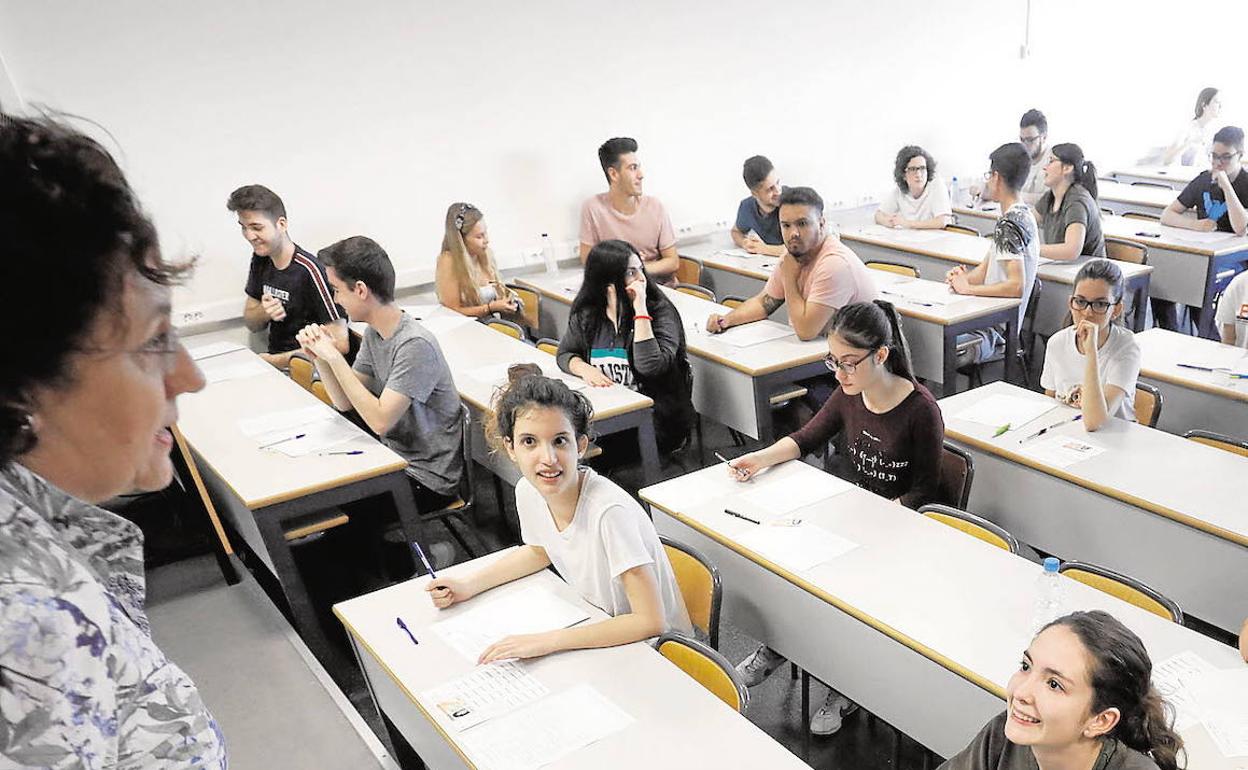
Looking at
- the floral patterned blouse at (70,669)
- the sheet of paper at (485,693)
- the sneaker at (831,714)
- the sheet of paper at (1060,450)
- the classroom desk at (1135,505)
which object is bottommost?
the sneaker at (831,714)

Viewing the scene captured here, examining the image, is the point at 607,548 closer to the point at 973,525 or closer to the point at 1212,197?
the point at 973,525

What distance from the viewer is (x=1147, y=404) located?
3.23 meters

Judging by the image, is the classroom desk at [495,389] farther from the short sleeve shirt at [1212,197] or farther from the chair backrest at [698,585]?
the short sleeve shirt at [1212,197]

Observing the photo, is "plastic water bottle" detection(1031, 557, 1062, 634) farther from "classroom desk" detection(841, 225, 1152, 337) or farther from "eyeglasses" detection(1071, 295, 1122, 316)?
"classroom desk" detection(841, 225, 1152, 337)

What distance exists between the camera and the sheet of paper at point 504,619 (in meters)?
2.13

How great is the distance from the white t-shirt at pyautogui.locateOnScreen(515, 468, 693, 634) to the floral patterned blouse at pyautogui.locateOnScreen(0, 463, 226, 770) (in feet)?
4.70

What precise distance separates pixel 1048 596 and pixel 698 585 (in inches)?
33.5

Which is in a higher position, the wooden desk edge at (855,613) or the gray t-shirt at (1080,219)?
the gray t-shirt at (1080,219)

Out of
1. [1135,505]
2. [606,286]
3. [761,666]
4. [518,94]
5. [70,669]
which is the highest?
[518,94]

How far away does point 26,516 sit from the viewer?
618 millimetres

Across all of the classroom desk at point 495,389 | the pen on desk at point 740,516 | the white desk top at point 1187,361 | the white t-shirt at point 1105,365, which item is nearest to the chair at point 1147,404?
the white t-shirt at point 1105,365

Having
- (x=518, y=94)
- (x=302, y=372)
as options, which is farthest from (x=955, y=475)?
(x=518, y=94)

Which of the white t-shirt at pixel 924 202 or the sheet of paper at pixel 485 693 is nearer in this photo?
the sheet of paper at pixel 485 693

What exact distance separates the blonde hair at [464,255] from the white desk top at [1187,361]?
3.29m
